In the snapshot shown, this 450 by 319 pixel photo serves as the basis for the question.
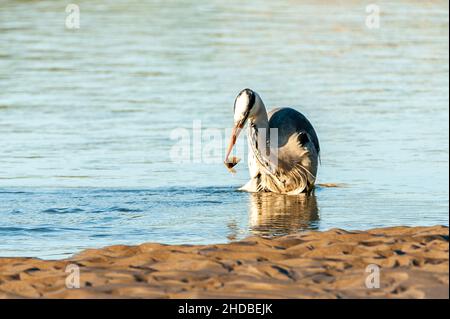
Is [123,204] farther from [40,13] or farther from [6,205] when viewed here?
[40,13]

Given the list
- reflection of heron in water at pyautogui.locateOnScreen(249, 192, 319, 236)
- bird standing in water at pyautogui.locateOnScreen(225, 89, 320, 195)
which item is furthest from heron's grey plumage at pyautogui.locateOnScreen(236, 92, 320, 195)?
reflection of heron in water at pyautogui.locateOnScreen(249, 192, 319, 236)

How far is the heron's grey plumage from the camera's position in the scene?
12164 millimetres

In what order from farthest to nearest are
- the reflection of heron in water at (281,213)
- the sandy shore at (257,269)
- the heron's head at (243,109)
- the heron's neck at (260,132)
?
1. the heron's neck at (260,132)
2. the heron's head at (243,109)
3. the reflection of heron in water at (281,213)
4. the sandy shore at (257,269)

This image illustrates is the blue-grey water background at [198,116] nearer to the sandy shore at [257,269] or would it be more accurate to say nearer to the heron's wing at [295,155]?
the heron's wing at [295,155]

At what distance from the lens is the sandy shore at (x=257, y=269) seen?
6922 mm

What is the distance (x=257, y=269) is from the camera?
7422mm

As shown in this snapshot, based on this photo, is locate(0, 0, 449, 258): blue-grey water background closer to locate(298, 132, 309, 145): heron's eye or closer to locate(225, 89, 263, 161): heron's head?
→ locate(298, 132, 309, 145): heron's eye

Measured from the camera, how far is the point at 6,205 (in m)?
11.3

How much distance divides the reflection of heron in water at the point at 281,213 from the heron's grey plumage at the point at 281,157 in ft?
0.44

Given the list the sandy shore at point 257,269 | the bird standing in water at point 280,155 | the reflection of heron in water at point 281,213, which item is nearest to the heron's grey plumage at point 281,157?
the bird standing in water at point 280,155

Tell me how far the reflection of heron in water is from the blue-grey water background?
0.03 metres

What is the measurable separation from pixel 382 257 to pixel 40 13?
2297 centimetres

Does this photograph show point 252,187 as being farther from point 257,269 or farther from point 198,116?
point 257,269
